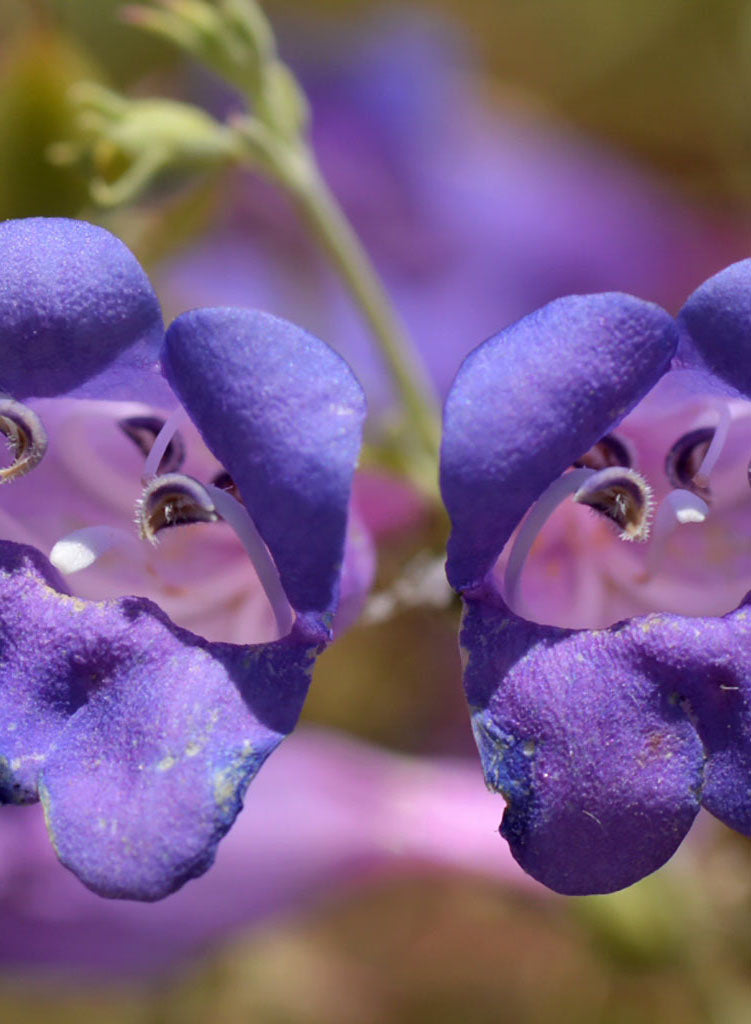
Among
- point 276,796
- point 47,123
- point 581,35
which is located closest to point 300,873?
point 276,796

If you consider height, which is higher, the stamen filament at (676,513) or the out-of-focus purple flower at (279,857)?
the stamen filament at (676,513)

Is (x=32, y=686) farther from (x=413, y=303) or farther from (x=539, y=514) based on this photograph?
(x=413, y=303)

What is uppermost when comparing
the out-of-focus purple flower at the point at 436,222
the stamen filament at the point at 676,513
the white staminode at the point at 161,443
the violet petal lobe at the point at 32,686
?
the stamen filament at the point at 676,513

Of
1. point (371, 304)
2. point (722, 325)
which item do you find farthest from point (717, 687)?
point (371, 304)

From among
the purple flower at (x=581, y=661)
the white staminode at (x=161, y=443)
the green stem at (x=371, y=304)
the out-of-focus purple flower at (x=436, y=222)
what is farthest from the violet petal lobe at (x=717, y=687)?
the out-of-focus purple flower at (x=436, y=222)

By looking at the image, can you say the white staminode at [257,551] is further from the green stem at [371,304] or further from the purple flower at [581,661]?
the green stem at [371,304]

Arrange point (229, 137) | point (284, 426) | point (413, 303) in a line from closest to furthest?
point (284, 426)
point (229, 137)
point (413, 303)

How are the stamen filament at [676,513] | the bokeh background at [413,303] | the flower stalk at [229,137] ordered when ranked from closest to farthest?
the stamen filament at [676,513] < the flower stalk at [229,137] < the bokeh background at [413,303]
